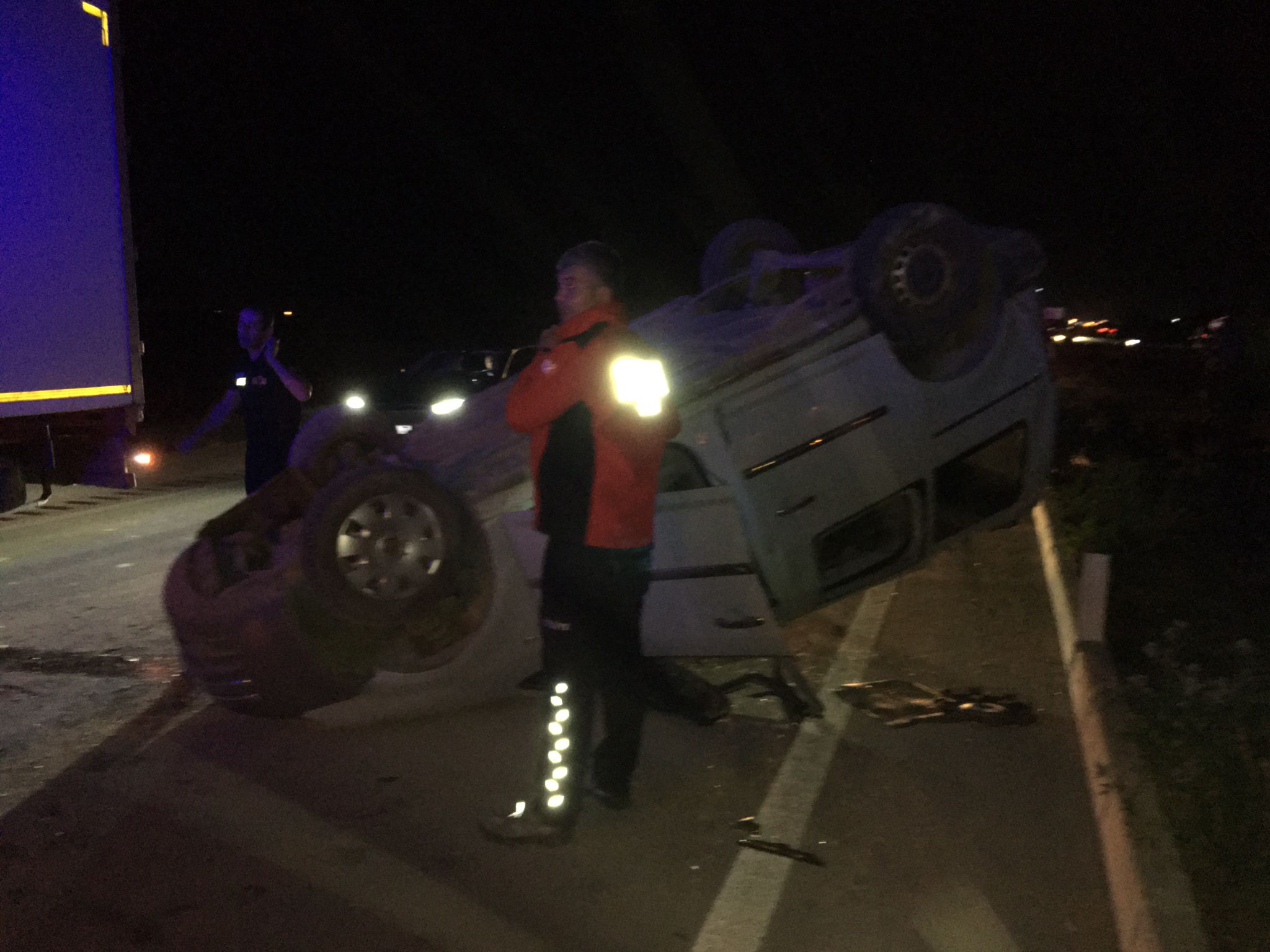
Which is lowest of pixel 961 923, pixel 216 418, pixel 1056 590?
pixel 961 923

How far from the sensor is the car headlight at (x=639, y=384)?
3.62m

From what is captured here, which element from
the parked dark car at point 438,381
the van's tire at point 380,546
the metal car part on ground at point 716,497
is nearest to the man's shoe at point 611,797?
the metal car part on ground at point 716,497

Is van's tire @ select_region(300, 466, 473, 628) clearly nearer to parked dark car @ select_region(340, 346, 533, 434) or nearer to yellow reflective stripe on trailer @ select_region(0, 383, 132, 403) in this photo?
yellow reflective stripe on trailer @ select_region(0, 383, 132, 403)

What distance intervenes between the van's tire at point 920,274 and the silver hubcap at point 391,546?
2.25 meters

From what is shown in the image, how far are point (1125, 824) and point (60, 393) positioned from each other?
5547 millimetres

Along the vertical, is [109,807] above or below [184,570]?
below

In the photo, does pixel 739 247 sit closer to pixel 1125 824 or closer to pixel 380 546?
pixel 380 546

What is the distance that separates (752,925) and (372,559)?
6.58 feet

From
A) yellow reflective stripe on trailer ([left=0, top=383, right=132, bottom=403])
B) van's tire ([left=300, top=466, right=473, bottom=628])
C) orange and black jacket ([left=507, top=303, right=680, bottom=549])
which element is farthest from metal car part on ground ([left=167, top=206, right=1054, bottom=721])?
yellow reflective stripe on trailer ([left=0, top=383, right=132, bottom=403])

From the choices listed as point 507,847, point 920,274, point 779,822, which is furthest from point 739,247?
point 507,847

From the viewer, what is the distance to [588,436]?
369 centimetres

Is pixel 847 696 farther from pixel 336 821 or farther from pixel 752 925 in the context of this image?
pixel 336 821

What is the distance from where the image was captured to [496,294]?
5378cm

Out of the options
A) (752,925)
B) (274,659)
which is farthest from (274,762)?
(752,925)
